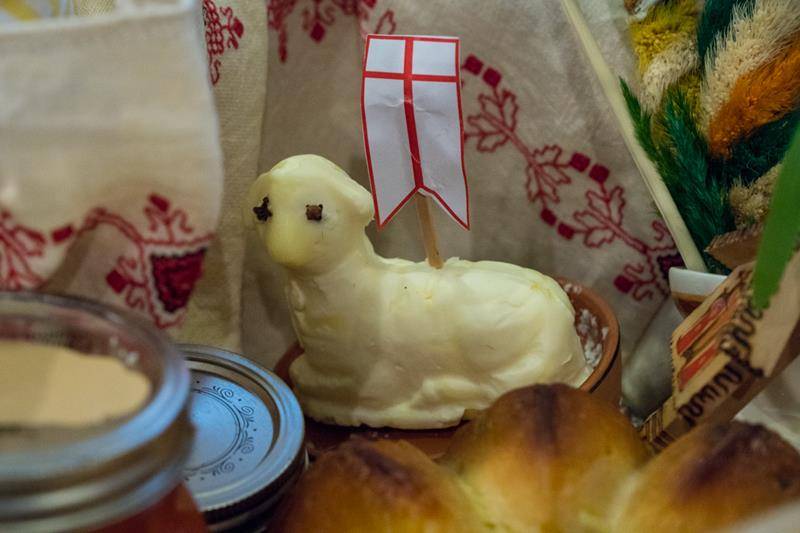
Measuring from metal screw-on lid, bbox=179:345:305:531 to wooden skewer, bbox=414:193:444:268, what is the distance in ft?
0.52

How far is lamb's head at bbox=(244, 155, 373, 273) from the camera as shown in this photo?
59 cm

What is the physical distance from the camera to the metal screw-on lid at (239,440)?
0.48 metres

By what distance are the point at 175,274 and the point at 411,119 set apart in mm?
251

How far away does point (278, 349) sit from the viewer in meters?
0.81

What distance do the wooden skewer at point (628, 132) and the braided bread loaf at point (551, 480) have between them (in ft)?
0.85

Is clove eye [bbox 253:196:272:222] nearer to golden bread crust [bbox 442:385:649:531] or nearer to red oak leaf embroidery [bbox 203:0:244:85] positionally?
red oak leaf embroidery [bbox 203:0:244:85]

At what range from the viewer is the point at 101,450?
287 millimetres

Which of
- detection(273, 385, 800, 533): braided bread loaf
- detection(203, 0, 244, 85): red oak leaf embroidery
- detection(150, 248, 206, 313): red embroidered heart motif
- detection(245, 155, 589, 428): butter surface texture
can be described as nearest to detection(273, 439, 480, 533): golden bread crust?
detection(273, 385, 800, 533): braided bread loaf

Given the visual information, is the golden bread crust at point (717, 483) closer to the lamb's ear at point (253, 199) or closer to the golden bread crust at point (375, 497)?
the golden bread crust at point (375, 497)

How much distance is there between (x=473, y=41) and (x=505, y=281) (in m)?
0.22

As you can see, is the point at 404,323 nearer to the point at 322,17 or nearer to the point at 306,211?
the point at 306,211

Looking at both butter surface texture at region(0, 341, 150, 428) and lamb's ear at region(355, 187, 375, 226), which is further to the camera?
lamb's ear at region(355, 187, 375, 226)

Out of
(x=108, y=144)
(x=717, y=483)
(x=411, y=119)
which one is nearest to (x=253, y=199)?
(x=411, y=119)

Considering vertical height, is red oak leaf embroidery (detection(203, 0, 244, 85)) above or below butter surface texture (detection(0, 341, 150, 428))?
above
